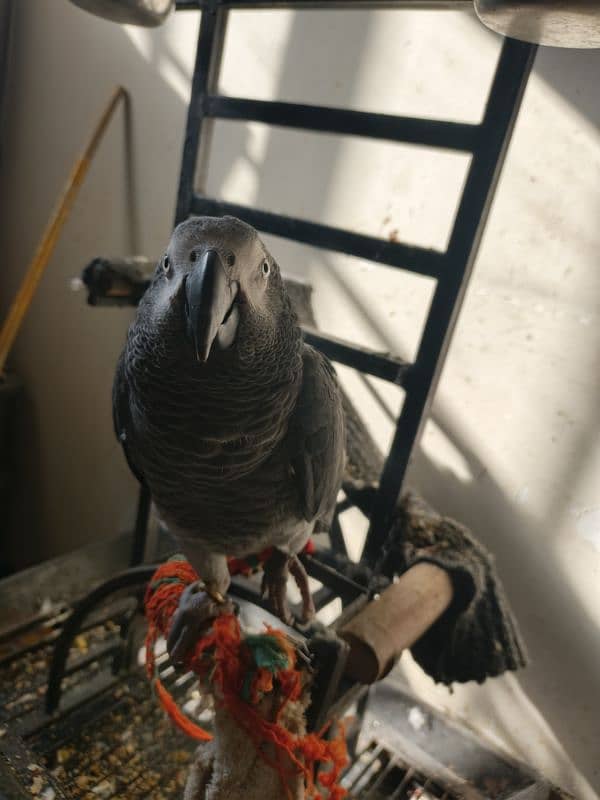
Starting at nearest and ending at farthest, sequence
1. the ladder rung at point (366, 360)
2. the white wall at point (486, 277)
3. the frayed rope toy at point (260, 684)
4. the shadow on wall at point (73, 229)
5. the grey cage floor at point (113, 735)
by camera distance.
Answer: the frayed rope toy at point (260, 684), the ladder rung at point (366, 360), the grey cage floor at point (113, 735), the white wall at point (486, 277), the shadow on wall at point (73, 229)

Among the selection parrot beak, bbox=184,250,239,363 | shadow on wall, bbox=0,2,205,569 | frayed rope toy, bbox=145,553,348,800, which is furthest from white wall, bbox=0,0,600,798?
parrot beak, bbox=184,250,239,363

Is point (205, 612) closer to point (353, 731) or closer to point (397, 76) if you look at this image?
point (353, 731)

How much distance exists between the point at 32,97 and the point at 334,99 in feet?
4.54

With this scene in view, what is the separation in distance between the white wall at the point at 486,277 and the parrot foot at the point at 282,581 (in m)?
0.58

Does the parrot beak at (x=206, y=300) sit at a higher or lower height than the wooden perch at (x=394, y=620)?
higher

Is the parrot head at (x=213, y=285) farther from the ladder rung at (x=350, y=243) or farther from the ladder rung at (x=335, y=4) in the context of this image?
the ladder rung at (x=335, y=4)

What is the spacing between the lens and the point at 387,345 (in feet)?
4.38

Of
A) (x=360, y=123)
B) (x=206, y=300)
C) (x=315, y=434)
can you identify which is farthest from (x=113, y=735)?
(x=360, y=123)

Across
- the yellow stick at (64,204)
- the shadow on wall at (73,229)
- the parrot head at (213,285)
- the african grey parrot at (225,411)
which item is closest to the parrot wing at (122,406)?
the african grey parrot at (225,411)

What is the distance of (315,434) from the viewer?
2.18ft

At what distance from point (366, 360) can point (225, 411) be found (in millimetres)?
351

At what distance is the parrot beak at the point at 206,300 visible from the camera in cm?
42

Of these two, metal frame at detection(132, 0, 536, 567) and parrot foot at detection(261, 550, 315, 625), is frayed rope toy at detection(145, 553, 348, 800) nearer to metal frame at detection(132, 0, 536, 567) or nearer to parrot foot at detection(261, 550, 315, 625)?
parrot foot at detection(261, 550, 315, 625)

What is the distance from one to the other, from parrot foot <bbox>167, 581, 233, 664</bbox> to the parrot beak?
38 cm
